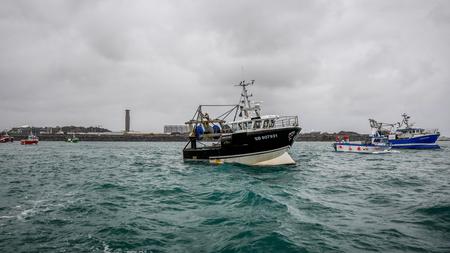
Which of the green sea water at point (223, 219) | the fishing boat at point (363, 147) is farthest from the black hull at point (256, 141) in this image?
the fishing boat at point (363, 147)

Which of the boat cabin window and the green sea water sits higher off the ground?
the boat cabin window

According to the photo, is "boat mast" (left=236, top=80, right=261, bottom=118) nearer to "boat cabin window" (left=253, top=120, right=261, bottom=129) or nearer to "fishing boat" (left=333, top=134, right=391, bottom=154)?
"boat cabin window" (left=253, top=120, right=261, bottom=129)

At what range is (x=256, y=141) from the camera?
23.5 m

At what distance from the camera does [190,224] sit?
7.72 meters

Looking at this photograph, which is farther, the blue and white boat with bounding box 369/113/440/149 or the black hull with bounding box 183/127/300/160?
the blue and white boat with bounding box 369/113/440/149

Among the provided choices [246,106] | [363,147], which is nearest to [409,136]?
[363,147]

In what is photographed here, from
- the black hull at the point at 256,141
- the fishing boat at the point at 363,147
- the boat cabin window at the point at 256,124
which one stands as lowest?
the fishing boat at the point at 363,147

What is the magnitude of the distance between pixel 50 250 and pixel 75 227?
1631 mm

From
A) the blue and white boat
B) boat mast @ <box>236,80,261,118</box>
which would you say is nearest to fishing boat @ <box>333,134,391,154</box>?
the blue and white boat

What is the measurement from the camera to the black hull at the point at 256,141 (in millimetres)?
23062

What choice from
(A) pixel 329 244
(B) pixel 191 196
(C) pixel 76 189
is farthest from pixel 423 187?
(C) pixel 76 189

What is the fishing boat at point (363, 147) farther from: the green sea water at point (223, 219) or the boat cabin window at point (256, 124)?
the green sea water at point (223, 219)

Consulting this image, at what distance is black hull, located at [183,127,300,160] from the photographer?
75.7 feet

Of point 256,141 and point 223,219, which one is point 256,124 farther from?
point 223,219
